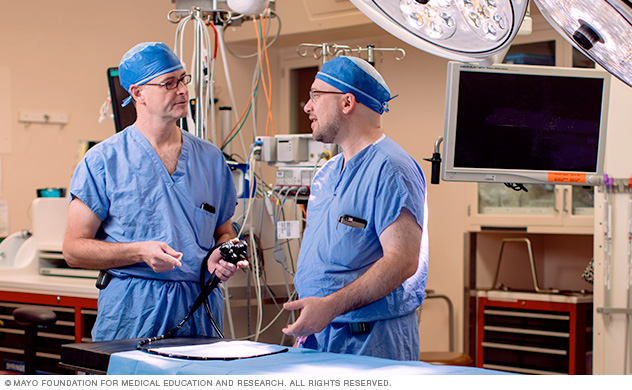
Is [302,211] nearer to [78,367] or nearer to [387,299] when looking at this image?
[387,299]

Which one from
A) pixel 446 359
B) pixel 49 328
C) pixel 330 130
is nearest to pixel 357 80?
pixel 330 130

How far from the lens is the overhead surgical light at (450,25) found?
52.2 inches

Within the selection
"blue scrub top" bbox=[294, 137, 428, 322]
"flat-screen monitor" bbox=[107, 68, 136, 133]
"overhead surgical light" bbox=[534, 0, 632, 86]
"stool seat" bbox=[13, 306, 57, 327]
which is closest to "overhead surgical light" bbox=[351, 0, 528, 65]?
"overhead surgical light" bbox=[534, 0, 632, 86]

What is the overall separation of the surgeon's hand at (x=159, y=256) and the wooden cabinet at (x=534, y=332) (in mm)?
2973

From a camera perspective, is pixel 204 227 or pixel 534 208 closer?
pixel 204 227

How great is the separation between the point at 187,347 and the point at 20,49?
3541 millimetres

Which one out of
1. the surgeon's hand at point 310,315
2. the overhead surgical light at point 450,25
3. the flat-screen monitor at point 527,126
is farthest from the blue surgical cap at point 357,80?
the surgeon's hand at point 310,315

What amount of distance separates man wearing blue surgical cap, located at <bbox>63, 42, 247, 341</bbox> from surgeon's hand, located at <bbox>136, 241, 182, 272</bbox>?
10mm

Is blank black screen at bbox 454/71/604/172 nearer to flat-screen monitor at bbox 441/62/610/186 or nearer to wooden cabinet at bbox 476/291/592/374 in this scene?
flat-screen monitor at bbox 441/62/610/186

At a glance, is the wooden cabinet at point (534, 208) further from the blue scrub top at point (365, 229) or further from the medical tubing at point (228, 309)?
the blue scrub top at point (365, 229)

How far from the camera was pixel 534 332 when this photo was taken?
421 centimetres

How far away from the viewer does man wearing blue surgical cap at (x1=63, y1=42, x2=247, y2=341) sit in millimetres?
1996

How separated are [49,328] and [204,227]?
5.35 ft

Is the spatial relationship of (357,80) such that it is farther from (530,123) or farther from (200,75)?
(200,75)
